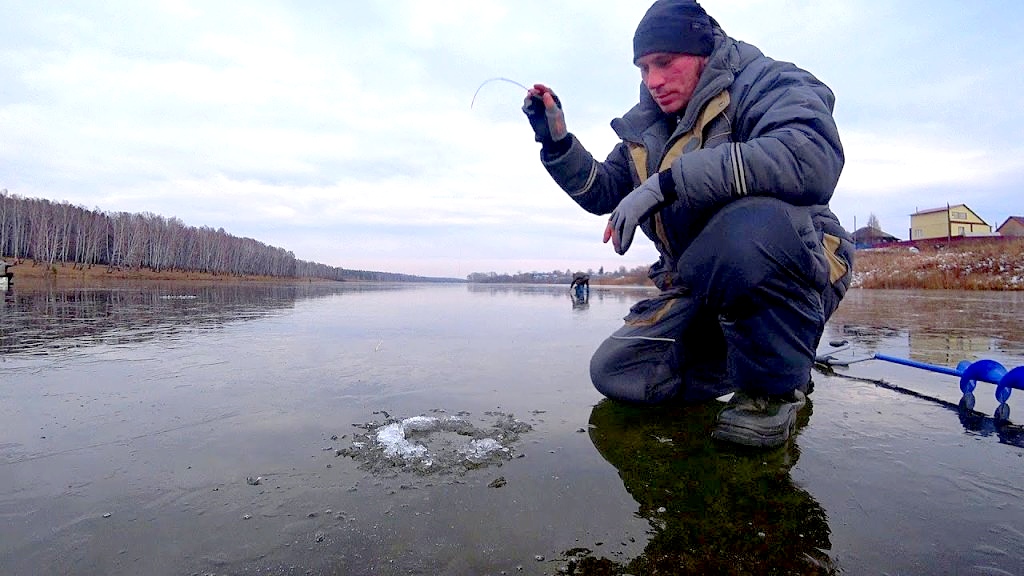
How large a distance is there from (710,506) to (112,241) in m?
81.6

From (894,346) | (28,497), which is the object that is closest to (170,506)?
(28,497)

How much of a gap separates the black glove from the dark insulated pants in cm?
89

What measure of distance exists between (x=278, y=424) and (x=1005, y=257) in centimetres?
3034

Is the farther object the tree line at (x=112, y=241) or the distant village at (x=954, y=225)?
the tree line at (x=112, y=241)

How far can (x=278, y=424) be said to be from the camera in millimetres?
2119

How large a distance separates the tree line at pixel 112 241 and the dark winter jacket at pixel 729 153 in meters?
67.0

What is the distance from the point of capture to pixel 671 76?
7.16 ft

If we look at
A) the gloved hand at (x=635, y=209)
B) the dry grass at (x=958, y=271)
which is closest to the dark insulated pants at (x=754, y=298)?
the gloved hand at (x=635, y=209)

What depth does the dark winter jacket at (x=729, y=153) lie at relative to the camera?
5.74 ft

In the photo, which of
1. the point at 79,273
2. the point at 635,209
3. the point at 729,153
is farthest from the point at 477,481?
the point at 79,273

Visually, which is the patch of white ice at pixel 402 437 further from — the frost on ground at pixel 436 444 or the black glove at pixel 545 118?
the black glove at pixel 545 118

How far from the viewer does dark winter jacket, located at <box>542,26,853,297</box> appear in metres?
1.75

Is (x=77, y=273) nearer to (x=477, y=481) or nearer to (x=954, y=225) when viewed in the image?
(x=477, y=481)

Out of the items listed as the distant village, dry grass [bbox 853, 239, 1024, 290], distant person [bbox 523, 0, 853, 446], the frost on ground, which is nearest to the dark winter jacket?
distant person [bbox 523, 0, 853, 446]
